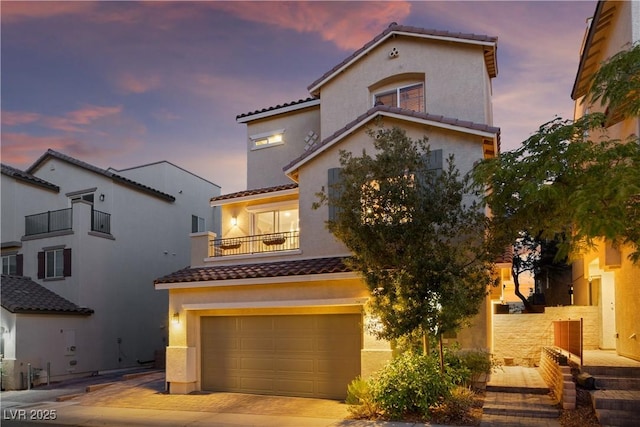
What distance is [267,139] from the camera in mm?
22578

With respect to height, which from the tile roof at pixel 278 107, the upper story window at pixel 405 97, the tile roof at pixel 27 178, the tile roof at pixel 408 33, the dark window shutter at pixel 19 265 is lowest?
the dark window shutter at pixel 19 265

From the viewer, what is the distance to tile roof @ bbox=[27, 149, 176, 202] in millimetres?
24969

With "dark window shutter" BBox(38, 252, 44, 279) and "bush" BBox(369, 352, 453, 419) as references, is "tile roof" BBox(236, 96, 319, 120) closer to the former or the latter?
"dark window shutter" BBox(38, 252, 44, 279)

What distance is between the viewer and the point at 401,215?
1191cm

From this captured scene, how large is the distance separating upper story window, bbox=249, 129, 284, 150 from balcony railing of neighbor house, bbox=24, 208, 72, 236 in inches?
353

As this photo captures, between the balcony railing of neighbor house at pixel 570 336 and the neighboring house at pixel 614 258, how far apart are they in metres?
1.64

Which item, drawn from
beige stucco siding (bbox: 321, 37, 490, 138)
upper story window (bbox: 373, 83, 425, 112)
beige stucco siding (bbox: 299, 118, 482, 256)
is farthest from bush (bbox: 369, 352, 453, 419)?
upper story window (bbox: 373, 83, 425, 112)

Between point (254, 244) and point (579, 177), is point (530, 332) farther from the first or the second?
point (579, 177)

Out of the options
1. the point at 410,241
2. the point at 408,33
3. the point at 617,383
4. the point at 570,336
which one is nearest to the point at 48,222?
the point at 408,33

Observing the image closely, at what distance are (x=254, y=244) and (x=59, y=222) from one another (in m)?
11.1

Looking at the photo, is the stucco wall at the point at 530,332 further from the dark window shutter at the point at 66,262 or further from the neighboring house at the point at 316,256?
the dark window shutter at the point at 66,262

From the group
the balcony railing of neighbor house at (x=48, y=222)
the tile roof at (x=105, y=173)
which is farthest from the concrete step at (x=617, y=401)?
the balcony railing of neighbor house at (x=48, y=222)

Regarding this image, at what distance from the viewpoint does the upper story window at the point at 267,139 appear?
72.9ft

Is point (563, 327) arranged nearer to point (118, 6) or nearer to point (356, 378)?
point (356, 378)
